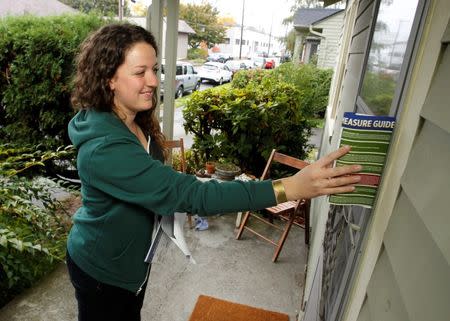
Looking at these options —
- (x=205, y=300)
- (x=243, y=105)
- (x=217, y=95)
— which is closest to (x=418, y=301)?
(x=205, y=300)

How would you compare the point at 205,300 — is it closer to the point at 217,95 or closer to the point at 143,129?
the point at 143,129

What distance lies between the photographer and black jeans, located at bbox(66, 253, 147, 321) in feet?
5.03

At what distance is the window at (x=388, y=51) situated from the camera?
0.99 meters

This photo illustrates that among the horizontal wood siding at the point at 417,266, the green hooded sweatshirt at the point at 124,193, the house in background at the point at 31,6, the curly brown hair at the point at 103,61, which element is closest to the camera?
the horizontal wood siding at the point at 417,266

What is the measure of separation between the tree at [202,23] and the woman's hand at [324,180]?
45.3 metres

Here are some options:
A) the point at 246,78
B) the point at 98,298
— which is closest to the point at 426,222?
the point at 98,298

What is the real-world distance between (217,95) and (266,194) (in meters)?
4.12

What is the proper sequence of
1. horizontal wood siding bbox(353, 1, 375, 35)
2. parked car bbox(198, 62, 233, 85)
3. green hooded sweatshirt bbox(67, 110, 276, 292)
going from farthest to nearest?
parked car bbox(198, 62, 233, 85), horizontal wood siding bbox(353, 1, 375, 35), green hooded sweatshirt bbox(67, 110, 276, 292)

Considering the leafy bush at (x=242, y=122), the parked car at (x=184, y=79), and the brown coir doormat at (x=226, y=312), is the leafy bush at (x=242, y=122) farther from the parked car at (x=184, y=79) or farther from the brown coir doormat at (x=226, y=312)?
the parked car at (x=184, y=79)

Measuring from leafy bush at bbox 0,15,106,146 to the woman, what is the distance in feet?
10.1

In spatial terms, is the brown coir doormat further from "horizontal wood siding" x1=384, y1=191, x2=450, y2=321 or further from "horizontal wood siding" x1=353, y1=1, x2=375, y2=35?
"horizontal wood siding" x1=353, y1=1, x2=375, y2=35

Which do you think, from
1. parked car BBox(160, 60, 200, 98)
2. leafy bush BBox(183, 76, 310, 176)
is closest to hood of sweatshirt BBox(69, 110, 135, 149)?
leafy bush BBox(183, 76, 310, 176)

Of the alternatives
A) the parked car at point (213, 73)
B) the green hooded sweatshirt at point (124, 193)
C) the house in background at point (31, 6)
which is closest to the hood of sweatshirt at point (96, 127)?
the green hooded sweatshirt at point (124, 193)

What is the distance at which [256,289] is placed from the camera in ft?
10.3
